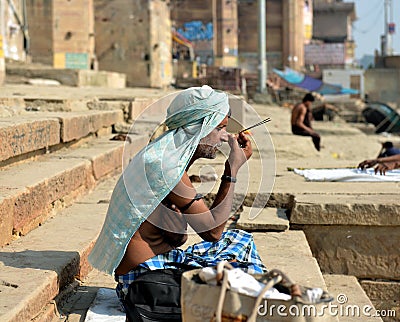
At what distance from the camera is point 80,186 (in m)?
5.45

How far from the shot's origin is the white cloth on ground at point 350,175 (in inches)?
243

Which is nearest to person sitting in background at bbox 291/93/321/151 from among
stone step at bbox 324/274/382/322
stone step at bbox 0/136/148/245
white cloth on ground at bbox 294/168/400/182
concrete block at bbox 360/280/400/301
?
white cloth on ground at bbox 294/168/400/182

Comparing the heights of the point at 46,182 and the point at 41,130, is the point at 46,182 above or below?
below

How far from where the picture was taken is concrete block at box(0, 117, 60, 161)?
4.66 meters

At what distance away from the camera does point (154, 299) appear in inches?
119

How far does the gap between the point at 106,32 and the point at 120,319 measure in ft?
68.0

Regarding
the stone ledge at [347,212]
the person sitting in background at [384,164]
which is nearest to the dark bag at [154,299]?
the stone ledge at [347,212]

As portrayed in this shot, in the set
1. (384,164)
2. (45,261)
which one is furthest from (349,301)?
(384,164)

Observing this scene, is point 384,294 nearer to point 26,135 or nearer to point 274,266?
point 274,266

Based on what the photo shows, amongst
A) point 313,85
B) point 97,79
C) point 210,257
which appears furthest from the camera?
point 313,85

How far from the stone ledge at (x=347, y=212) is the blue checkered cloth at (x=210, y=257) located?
1635 mm

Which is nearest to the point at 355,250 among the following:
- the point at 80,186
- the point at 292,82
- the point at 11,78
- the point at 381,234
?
the point at 381,234

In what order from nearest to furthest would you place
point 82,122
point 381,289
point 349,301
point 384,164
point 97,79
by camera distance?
point 349,301 < point 381,289 < point 384,164 < point 82,122 < point 97,79

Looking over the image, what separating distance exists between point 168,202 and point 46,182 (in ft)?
5.10
